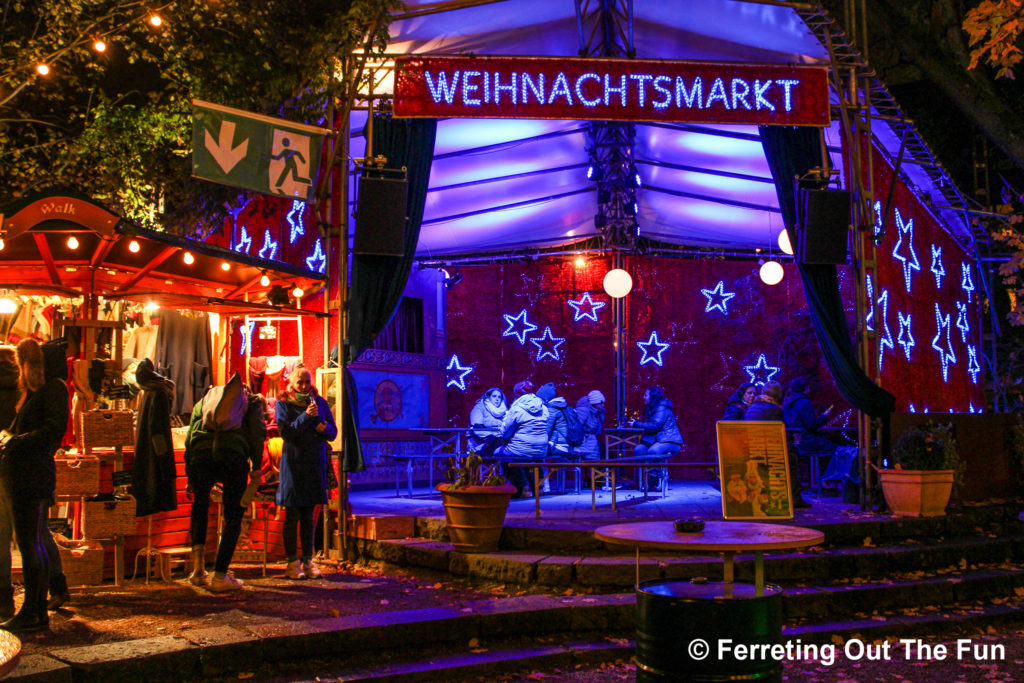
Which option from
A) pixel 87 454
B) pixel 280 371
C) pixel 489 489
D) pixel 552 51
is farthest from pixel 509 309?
pixel 87 454

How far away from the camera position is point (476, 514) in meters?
6.57

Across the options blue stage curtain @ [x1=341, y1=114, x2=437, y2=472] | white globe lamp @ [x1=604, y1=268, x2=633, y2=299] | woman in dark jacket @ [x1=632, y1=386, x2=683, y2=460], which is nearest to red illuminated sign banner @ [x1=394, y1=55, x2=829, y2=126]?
blue stage curtain @ [x1=341, y1=114, x2=437, y2=472]

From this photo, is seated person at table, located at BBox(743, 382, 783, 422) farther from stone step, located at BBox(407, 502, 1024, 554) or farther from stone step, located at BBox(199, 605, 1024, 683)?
stone step, located at BBox(199, 605, 1024, 683)

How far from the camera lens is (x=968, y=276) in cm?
1465

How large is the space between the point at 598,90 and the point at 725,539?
535 cm

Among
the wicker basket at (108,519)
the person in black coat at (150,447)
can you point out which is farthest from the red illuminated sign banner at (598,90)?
the wicker basket at (108,519)

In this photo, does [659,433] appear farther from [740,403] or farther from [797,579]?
[797,579]

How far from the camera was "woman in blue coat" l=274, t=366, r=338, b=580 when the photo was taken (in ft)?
21.1

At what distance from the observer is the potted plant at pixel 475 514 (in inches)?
258

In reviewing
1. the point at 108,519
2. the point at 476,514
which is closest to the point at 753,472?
the point at 476,514

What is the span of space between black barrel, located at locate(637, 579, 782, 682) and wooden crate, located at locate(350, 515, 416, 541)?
4254 millimetres

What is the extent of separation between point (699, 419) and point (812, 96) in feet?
21.7

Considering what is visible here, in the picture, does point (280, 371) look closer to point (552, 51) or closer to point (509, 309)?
point (552, 51)

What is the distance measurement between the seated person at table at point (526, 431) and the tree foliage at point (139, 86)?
12.7 ft
